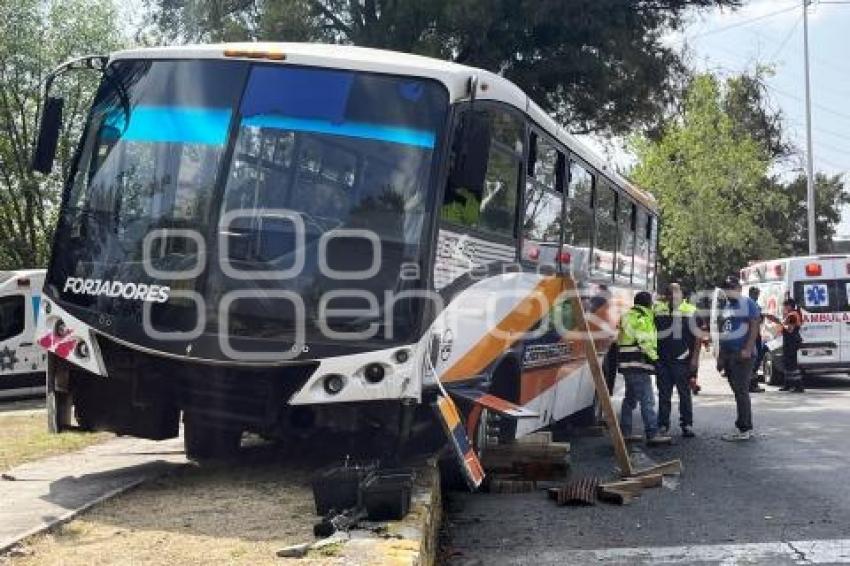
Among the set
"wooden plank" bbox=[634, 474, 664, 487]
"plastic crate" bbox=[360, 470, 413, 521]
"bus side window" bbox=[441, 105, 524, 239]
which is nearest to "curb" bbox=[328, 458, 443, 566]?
"plastic crate" bbox=[360, 470, 413, 521]

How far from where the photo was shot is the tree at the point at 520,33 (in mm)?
16953

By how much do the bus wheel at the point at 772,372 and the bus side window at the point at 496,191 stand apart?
12.6 meters

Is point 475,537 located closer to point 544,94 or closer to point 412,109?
point 412,109

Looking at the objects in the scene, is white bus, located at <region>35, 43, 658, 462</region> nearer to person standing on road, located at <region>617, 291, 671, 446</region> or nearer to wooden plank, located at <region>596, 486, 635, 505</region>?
wooden plank, located at <region>596, 486, 635, 505</region>

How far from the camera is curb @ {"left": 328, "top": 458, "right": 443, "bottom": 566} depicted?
5.07 m

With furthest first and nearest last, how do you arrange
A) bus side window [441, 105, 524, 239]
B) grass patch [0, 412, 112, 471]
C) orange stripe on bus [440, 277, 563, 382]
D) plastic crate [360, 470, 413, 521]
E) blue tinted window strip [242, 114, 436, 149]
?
grass patch [0, 412, 112, 471], orange stripe on bus [440, 277, 563, 382], bus side window [441, 105, 524, 239], blue tinted window strip [242, 114, 436, 149], plastic crate [360, 470, 413, 521]

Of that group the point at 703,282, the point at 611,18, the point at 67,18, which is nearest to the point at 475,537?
the point at 611,18

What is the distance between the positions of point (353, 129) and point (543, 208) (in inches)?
110

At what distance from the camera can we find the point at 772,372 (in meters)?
20.0

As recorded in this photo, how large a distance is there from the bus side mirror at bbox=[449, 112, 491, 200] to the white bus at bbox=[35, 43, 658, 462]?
0.01 meters

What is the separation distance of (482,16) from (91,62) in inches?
380

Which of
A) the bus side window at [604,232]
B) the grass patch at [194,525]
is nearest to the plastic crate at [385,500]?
the grass patch at [194,525]

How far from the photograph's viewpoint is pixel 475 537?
7336 mm

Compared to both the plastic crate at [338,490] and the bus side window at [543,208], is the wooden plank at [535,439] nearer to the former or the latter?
the bus side window at [543,208]
